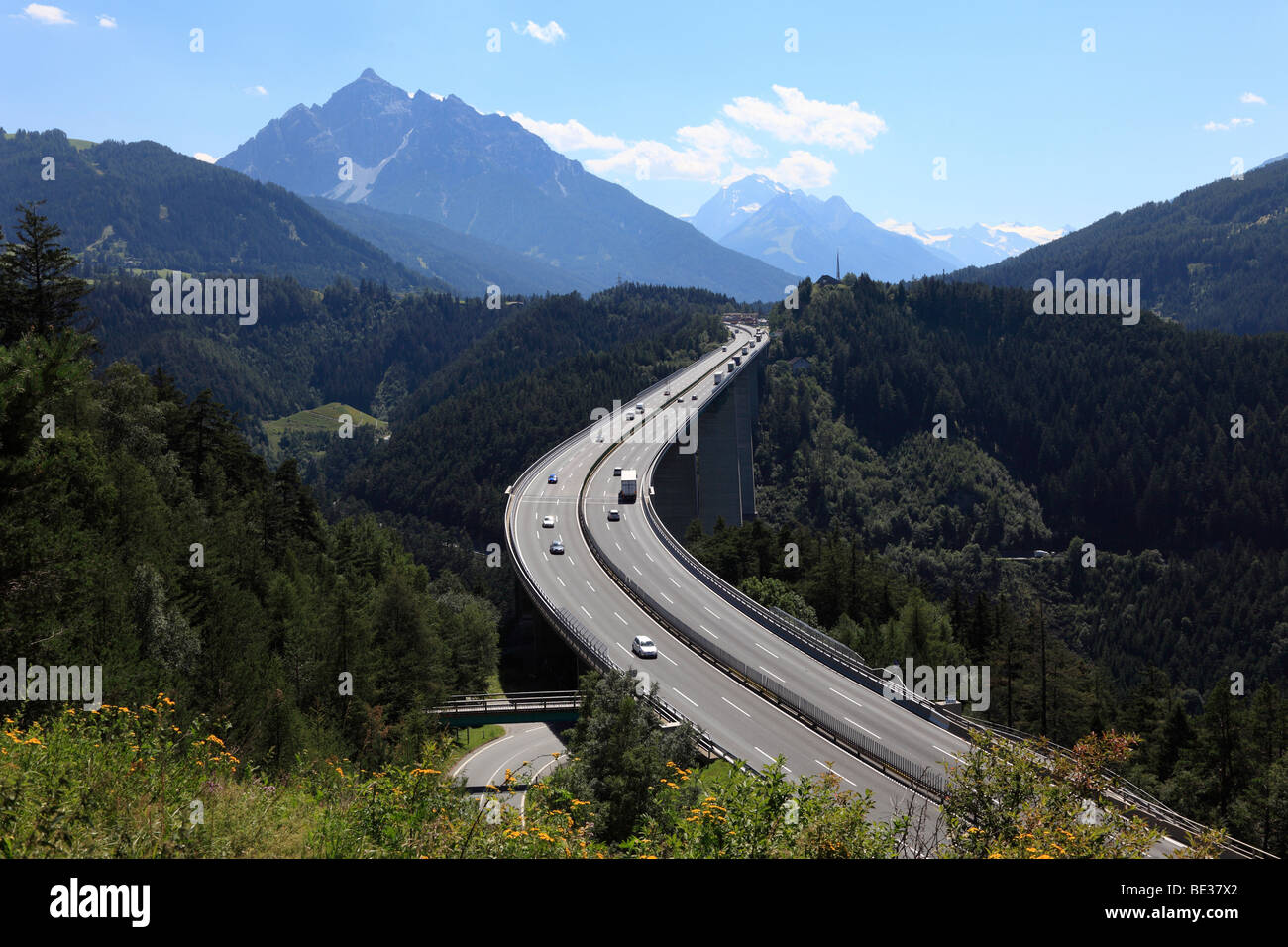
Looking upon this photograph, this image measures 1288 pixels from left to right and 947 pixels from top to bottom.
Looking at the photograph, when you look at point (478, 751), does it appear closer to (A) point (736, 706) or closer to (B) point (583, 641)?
(B) point (583, 641)

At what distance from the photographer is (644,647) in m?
42.8

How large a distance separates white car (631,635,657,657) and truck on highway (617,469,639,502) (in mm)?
31609

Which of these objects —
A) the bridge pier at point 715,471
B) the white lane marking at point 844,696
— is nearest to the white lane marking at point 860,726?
the white lane marking at point 844,696

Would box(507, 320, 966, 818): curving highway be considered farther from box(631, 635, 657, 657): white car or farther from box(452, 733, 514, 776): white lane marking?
box(452, 733, 514, 776): white lane marking

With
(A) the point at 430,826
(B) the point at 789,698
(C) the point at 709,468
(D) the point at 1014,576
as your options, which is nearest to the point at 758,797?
(A) the point at 430,826

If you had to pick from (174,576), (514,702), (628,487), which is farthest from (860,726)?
(628,487)

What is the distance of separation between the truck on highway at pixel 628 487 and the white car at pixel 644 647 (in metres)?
31.6

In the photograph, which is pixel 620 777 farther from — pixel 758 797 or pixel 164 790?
pixel 164 790

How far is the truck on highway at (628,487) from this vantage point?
74750mm

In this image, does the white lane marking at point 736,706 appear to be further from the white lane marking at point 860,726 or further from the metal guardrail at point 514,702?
the metal guardrail at point 514,702

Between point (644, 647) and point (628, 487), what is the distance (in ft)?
109
